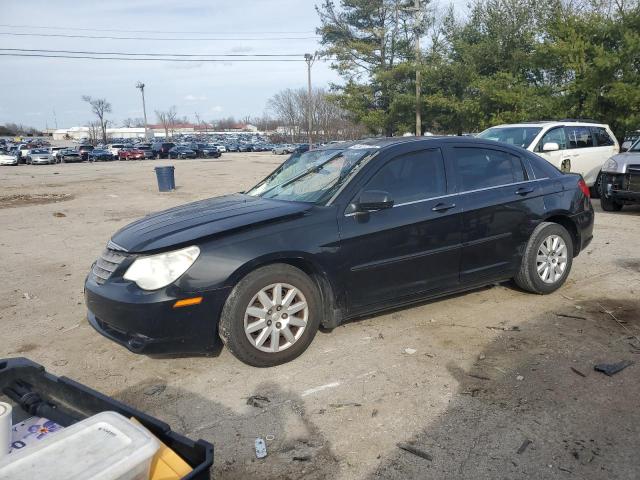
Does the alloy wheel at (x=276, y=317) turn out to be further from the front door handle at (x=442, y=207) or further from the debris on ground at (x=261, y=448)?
the front door handle at (x=442, y=207)

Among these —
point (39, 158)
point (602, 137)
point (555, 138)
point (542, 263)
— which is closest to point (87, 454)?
point (542, 263)

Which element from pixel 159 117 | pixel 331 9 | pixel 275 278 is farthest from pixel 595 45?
pixel 159 117

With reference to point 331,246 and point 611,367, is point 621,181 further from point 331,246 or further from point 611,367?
point 331,246

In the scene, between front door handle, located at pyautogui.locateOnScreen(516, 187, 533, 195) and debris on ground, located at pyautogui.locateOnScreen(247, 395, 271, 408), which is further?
Result: front door handle, located at pyautogui.locateOnScreen(516, 187, 533, 195)

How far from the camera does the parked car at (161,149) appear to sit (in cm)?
5528

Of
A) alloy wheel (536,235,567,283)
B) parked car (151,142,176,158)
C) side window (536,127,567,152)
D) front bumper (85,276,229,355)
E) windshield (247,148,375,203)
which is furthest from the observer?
parked car (151,142,176,158)

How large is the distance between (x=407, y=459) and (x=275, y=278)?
4.96ft

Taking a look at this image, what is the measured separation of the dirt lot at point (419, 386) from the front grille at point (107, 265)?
0.68 meters

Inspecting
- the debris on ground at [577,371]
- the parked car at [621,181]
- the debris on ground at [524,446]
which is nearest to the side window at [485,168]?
the debris on ground at [577,371]

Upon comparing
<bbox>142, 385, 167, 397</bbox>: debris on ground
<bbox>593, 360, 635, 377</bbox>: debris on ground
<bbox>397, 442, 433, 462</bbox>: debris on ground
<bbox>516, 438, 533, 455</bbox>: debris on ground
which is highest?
<bbox>142, 385, 167, 397</bbox>: debris on ground

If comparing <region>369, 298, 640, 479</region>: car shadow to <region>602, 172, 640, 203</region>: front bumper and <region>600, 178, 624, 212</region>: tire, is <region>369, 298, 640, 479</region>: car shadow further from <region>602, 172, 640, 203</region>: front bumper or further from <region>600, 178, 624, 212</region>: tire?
<region>600, 178, 624, 212</region>: tire

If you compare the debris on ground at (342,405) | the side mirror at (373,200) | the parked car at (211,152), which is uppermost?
the parked car at (211,152)

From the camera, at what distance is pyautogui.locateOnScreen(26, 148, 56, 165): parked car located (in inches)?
1816

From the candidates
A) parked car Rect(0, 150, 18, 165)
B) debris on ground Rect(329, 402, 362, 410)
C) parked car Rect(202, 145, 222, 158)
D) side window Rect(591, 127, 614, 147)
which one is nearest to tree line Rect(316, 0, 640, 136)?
side window Rect(591, 127, 614, 147)
